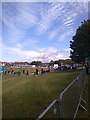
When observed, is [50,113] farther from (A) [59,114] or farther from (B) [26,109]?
(B) [26,109]

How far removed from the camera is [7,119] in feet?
30.7

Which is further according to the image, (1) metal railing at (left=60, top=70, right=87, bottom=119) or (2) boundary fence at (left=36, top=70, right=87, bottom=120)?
(1) metal railing at (left=60, top=70, right=87, bottom=119)

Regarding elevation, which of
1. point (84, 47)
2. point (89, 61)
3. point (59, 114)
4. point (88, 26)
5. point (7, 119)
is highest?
point (88, 26)

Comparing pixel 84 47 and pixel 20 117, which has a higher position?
pixel 84 47

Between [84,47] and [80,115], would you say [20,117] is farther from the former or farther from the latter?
[84,47]

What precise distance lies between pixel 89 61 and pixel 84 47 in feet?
82.8

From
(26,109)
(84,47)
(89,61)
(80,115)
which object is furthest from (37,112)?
(84,47)

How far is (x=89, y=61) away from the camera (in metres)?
38.7

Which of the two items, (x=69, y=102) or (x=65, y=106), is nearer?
(x=65, y=106)

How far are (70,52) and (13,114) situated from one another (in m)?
77.4

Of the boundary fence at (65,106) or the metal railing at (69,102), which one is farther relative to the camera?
the metal railing at (69,102)

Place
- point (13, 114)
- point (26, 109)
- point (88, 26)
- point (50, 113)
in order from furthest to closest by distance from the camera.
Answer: point (88, 26) < point (26, 109) < point (13, 114) < point (50, 113)

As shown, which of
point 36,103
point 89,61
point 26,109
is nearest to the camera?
point 26,109

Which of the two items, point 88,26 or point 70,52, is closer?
point 88,26
